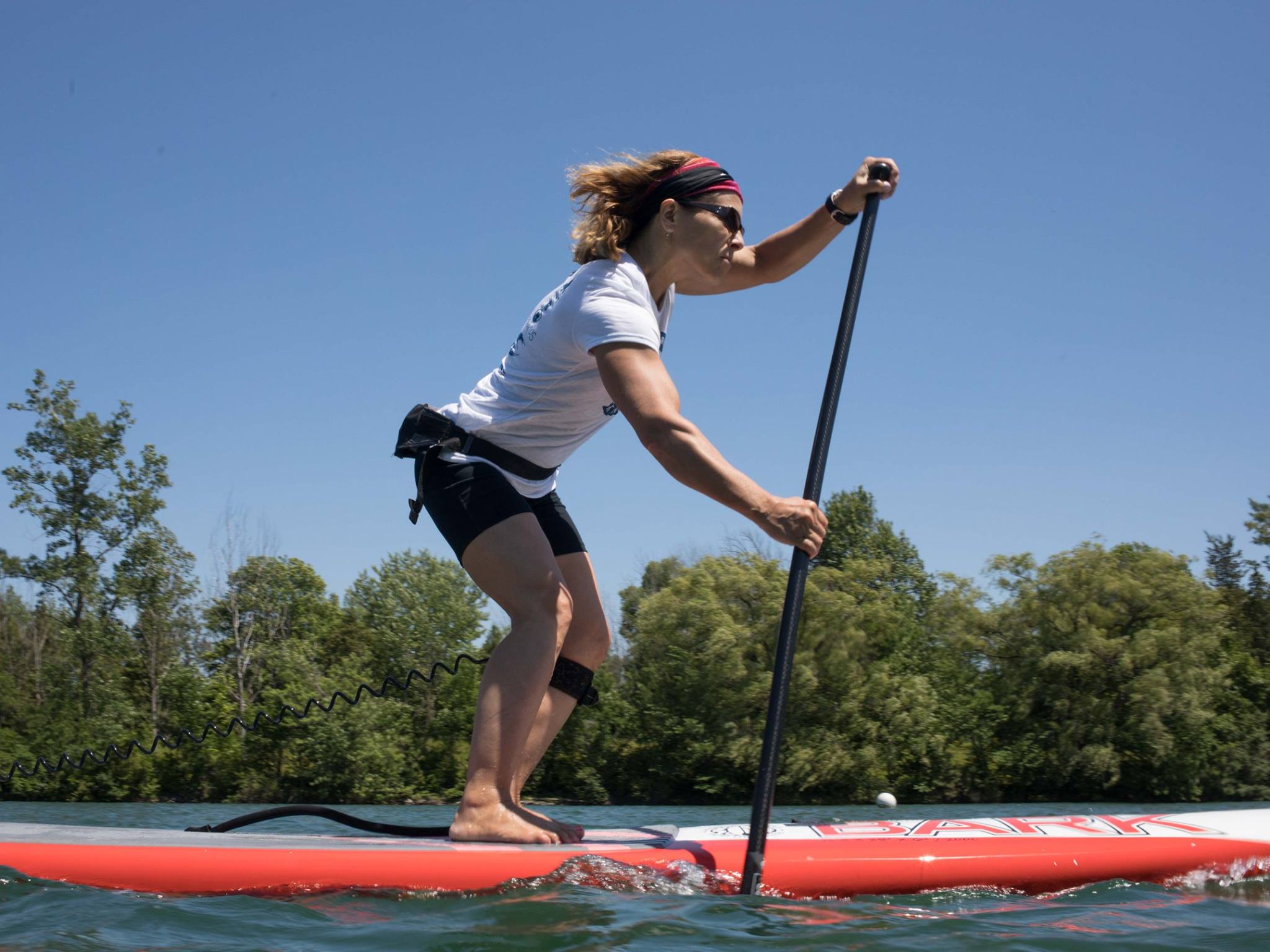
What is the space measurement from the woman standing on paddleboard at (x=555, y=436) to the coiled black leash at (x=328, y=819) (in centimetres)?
38

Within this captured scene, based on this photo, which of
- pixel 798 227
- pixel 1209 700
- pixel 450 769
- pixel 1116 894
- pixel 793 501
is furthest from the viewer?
pixel 450 769

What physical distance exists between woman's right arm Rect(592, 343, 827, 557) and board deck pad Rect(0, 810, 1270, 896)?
0.92 metres

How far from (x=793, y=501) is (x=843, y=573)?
107ft

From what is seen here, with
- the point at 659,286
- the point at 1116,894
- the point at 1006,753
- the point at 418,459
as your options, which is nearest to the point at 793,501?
the point at 659,286

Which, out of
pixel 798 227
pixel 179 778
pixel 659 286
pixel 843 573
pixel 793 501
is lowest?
pixel 179 778

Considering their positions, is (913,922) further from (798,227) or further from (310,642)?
(310,642)

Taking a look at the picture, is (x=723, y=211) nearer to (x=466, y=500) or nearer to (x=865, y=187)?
(x=865, y=187)

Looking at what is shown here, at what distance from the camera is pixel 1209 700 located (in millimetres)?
28609

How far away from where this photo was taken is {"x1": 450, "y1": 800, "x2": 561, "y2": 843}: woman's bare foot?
3.06 m

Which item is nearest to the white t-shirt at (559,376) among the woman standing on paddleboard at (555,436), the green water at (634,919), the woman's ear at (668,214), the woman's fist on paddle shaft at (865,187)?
the woman standing on paddleboard at (555,436)

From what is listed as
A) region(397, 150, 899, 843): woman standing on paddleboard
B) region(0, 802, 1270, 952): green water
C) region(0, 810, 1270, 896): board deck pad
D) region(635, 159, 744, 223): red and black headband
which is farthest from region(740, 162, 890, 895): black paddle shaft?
region(635, 159, 744, 223): red and black headband

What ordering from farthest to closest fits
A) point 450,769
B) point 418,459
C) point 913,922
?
point 450,769, point 418,459, point 913,922

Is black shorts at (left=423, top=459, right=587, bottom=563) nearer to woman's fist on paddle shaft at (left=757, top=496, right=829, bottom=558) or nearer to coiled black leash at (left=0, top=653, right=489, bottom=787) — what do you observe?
woman's fist on paddle shaft at (left=757, top=496, right=829, bottom=558)

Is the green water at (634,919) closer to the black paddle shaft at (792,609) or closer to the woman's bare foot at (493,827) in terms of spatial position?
the black paddle shaft at (792,609)
